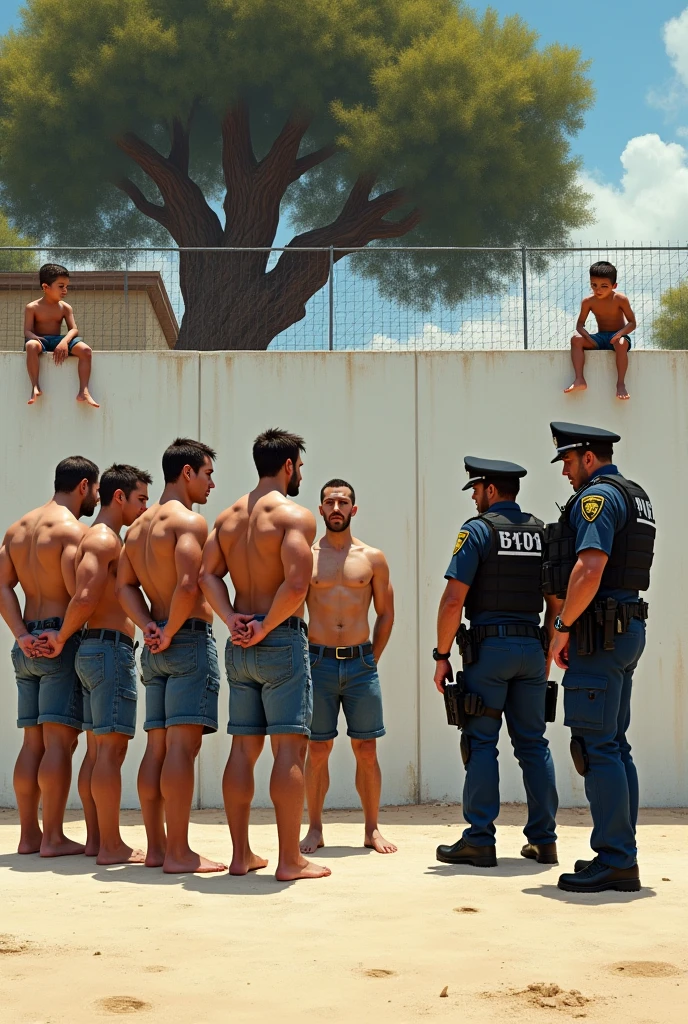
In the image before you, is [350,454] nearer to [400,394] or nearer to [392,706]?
[400,394]

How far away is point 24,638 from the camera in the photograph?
523cm

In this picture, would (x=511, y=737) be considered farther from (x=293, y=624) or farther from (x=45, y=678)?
(x=45, y=678)

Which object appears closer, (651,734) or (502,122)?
(651,734)

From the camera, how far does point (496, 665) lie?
4883mm

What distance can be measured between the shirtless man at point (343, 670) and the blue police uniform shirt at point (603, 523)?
1409 mm

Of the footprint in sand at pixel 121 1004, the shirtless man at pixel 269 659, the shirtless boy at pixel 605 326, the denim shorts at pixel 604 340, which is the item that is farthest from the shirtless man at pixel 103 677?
the denim shorts at pixel 604 340

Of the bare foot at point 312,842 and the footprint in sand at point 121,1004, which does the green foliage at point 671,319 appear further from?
the footprint in sand at point 121,1004

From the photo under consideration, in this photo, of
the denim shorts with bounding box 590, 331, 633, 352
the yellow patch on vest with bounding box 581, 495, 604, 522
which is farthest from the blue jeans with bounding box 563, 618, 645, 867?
the denim shorts with bounding box 590, 331, 633, 352

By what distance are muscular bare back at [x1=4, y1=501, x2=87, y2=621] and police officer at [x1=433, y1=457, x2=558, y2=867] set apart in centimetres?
177

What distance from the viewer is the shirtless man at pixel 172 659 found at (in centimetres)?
471

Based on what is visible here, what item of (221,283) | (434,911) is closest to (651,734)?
(434,911)

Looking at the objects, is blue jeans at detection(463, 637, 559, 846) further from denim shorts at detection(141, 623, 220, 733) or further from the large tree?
the large tree

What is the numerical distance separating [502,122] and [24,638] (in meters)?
15.3

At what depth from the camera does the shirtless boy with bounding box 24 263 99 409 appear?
25.4 ft
